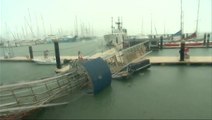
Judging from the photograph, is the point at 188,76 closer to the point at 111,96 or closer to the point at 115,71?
the point at 115,71

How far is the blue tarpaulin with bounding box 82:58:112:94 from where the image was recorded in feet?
47.1

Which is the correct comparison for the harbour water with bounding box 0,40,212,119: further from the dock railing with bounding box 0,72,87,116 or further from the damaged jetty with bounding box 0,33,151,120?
the dock railing with bounding box 0,72,87,116

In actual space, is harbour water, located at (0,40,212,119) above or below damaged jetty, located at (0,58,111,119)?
below

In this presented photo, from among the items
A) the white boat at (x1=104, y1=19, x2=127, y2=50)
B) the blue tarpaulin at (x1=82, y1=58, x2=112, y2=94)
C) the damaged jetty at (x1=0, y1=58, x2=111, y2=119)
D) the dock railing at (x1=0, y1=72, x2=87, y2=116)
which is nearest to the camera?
the dock railing at (x1=0, y1=72, x2=87, y2=116)

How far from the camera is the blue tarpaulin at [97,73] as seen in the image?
14.3 meters

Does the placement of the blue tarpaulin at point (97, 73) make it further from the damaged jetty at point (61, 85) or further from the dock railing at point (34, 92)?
the dock railing at point (34, 92)

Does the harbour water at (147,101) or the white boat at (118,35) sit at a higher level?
the white boat at (118,35)

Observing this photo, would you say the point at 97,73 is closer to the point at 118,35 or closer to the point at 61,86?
the point at 61,86

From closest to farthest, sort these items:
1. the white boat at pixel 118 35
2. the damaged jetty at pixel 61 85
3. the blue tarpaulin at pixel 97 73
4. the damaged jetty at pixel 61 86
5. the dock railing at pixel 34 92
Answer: the dock railing at pixel 34 92
the damaged jetty at pixel 61 85
the damaged jetty at pixel 61 86
the blue tarpaulin at pixel 97 73
the white boat at pixel 118 35

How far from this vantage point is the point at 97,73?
14727 millimetres

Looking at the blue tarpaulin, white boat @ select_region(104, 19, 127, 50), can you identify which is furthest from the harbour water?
white boat @ select_region(104, 19, 127, 50)

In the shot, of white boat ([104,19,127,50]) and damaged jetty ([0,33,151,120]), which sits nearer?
damaged jetty ([0,33,151,120])

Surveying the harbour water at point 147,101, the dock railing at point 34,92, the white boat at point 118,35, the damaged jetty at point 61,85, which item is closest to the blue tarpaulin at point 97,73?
the damaged jetty at point 61,85

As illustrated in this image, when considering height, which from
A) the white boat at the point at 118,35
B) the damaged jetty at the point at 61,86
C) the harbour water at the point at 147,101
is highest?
the white boat at the point at 118,35
